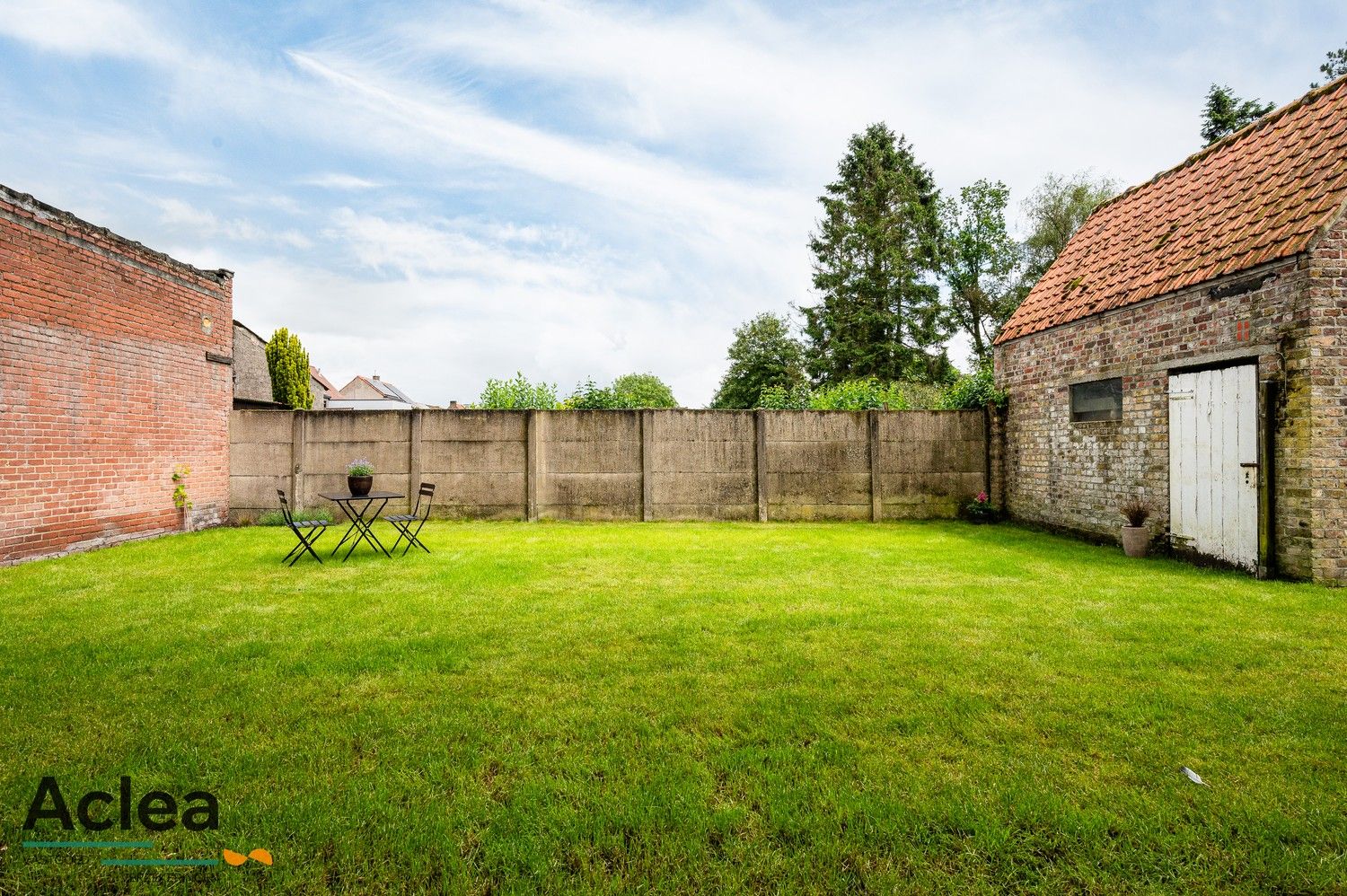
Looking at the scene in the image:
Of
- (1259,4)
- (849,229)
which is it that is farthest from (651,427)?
(849,229)

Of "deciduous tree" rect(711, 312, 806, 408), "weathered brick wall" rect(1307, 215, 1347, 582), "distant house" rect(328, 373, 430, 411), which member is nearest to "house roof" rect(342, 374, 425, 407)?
"distant house" rect(328, 373, 430, 411)

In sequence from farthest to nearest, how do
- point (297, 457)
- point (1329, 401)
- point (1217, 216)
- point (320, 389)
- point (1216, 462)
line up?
1. point (320, 389)
2. point (297, 457)
3. point (1217, 216)
4. point (1216, 462)
5. point (1329, 401)

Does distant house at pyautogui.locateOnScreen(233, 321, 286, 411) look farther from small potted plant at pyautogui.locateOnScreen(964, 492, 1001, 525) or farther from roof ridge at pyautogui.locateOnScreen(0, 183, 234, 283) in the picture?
small potted plant at pyautogui.locateOnScreen(964, 492, 1001, 525)

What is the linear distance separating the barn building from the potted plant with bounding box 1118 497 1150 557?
0.65 ft

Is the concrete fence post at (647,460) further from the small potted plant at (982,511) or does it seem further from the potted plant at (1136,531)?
the potted plant at (1136,531)

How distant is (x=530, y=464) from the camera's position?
9.89m

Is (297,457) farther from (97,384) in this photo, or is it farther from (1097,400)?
(1097,400)

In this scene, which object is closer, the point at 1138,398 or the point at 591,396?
the point at 1138,398

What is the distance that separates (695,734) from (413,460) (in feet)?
27.9

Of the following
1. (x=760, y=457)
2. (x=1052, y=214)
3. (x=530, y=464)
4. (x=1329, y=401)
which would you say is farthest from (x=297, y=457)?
(x=1052, y=214)

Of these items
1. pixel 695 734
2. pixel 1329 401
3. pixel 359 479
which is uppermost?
pixel 1329 401

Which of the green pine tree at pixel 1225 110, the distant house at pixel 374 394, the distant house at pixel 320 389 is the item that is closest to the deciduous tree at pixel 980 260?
the green pine tree at pixel 1225 110

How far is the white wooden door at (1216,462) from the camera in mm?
5883

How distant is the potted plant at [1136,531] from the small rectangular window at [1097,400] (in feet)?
4.05
